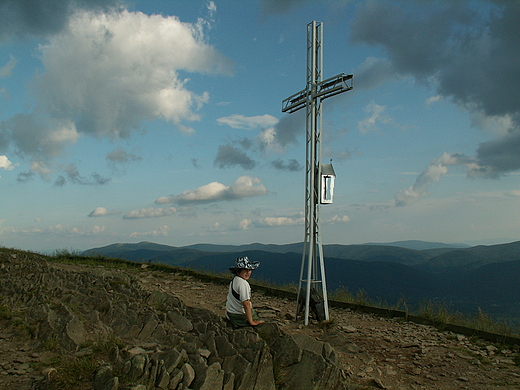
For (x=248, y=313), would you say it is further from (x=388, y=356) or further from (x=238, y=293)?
(x=388, y=356)

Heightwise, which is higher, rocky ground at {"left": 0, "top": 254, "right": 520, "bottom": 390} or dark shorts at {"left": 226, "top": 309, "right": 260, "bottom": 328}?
dark shorts at {"left": 226, "top": 309, "right": 260, "bottom": 328}

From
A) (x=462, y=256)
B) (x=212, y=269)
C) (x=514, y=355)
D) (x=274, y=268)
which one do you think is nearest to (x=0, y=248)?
(x=212, y=269)

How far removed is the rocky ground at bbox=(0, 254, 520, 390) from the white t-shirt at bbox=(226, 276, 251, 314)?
1801 mm

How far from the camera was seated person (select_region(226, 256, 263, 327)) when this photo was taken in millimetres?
6262

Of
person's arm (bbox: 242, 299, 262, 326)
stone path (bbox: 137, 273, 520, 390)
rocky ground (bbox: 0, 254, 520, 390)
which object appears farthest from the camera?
stone path (bbox: 137, 273, 520, 390)

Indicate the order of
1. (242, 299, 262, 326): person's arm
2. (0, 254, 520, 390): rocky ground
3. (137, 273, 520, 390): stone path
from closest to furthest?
(0, 254, 520, 390): rocky ground
(242, 299, 262, 326): person's arm
(137, 273, 520, 390): stone path

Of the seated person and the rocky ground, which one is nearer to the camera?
the rocky ground

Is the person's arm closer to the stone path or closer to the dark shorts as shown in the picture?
the dark shorts

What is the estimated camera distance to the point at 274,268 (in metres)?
147

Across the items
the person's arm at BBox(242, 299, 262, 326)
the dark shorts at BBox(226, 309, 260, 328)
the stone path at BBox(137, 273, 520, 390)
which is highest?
the person's arm at BBox(242, 299, 262, 326)

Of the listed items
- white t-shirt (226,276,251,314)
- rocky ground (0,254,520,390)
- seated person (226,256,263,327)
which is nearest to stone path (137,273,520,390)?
rocky ground (0,254,520,390)

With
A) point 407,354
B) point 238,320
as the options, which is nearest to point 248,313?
point 238,320

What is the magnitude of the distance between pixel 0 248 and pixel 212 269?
1316cm

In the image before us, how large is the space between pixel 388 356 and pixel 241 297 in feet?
11.8
